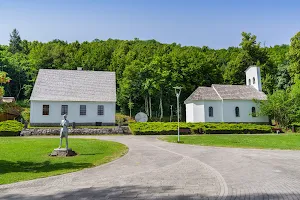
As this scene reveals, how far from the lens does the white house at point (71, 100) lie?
33.9 meters

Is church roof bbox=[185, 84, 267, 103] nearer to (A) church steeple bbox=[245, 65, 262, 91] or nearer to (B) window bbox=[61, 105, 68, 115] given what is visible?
(A) church steeple bbox=[245, 65, 262, 91]

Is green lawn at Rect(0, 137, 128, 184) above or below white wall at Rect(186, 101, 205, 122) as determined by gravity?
below

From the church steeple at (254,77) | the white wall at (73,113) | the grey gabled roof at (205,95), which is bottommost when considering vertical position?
the white wall at (73,113)

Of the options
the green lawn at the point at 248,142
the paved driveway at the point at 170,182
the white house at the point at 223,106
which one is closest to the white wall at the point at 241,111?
the white house at the point at 223,106

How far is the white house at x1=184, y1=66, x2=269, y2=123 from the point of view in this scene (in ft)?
132

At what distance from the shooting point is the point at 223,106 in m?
40.6

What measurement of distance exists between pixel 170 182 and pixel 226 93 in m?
35.7

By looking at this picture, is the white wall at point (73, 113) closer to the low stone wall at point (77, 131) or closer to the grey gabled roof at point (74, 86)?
the grey gabled roof at point (74, 86)

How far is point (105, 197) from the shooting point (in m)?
6.73

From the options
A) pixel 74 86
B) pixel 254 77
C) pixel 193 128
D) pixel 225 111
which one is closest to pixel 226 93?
pixel 225 111

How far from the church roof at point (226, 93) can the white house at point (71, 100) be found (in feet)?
44.8

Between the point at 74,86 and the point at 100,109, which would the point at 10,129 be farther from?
the point at 74,86

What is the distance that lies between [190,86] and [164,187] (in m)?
46.9

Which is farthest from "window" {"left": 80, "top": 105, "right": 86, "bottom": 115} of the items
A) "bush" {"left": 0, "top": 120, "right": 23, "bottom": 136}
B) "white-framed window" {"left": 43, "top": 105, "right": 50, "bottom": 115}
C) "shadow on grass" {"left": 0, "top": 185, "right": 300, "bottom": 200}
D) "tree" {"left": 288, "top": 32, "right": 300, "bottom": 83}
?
"tree" {"left": 288, "top": 32, "right": 300, "bottom": 83}
